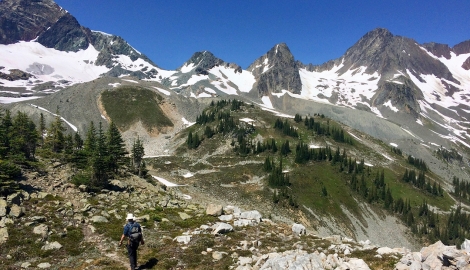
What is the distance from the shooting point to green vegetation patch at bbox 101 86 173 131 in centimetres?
15184

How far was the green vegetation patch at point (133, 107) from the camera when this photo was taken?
151837 millimetres

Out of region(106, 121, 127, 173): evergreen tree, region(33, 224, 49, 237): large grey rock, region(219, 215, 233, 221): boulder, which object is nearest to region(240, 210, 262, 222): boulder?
region(219, 215, 233, 221): boulder

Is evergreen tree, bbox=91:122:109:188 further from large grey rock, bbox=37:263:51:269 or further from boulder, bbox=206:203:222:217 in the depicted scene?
large grey rock, bbox=37:263:51:269

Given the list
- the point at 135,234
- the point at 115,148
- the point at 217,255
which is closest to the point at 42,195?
the point at 135,234

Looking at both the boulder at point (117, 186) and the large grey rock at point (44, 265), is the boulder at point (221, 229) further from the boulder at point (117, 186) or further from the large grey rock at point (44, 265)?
the boulder at point (117, 186)

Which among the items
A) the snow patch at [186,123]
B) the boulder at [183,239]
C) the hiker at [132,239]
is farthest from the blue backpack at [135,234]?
the snow patch at [186,123]

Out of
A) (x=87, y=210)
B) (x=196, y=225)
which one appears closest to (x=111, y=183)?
(x=87, y=210)

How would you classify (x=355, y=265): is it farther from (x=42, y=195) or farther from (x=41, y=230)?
(x=42, y=195)

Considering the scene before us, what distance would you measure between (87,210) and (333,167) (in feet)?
327

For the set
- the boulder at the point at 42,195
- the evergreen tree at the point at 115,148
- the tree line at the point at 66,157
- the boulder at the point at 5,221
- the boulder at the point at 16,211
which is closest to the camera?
the boulder at the point at 5,221

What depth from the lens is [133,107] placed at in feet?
532

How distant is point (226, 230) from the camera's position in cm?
2477

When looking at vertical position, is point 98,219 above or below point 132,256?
below

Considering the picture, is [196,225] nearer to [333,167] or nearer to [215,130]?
[333,167]
